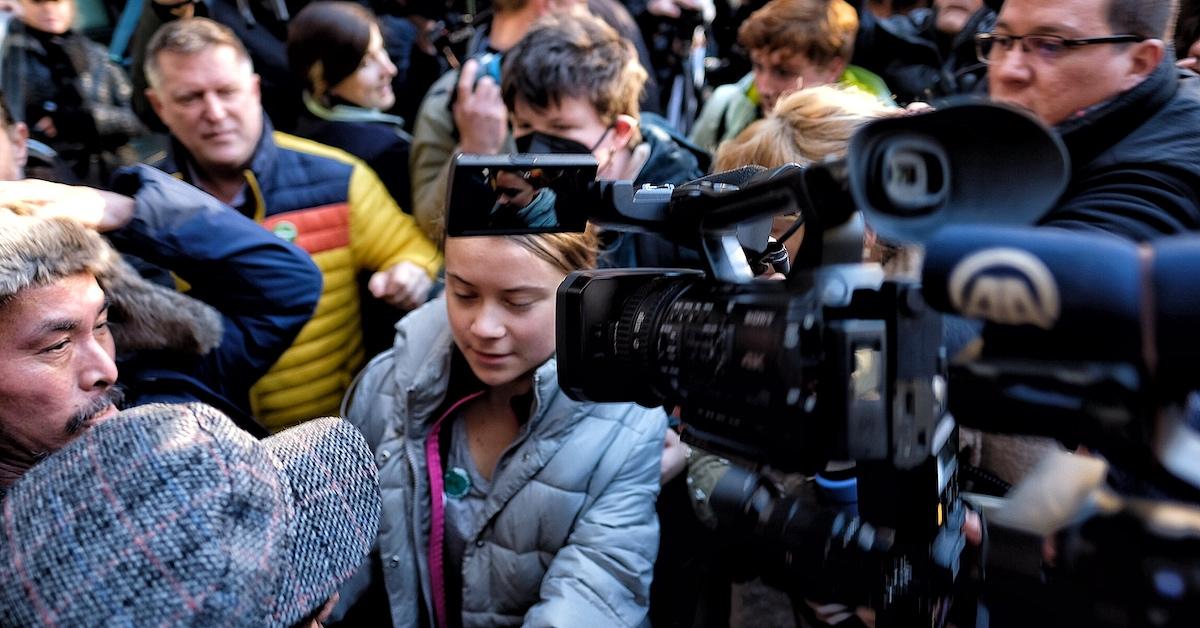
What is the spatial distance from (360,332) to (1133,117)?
1.96m

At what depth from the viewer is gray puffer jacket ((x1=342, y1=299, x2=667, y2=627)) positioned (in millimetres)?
1837

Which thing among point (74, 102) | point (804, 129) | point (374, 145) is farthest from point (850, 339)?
point (74, 102)

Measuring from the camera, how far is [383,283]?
2.68 meters

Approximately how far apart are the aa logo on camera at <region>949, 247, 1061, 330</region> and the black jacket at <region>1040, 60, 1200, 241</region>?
2.91 feet

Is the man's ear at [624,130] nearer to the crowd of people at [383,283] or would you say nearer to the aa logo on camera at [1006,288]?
the crowd of people at [383,283]

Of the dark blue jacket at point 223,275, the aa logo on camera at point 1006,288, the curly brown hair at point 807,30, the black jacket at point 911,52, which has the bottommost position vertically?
the dark blue jacket at point 223,275

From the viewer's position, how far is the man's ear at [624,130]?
8.38 feet

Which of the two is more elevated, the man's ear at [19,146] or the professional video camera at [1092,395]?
the professional video camera at [1092,395]

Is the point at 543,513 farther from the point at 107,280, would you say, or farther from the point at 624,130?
the point at 624,130

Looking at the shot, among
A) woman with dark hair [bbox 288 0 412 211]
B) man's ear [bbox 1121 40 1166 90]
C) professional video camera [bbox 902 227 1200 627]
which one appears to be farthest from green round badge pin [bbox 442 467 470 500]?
woman with dark hair [bbox 288 0 412 211]

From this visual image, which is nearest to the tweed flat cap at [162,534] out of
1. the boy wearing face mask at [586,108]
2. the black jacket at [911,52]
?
the boy wearing face mask at [586,108]

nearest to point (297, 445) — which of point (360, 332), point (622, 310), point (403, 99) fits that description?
point (622, 310)

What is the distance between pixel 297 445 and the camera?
4.25 feet

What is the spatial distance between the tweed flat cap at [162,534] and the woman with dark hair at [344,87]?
218 cm
